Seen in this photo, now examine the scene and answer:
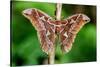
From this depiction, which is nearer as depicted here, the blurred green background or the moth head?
the blurred green background

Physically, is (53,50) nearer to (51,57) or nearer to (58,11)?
(51,57)

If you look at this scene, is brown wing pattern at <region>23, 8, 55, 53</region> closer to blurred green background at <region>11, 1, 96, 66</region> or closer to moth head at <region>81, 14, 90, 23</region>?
blurred green background at <region>11, 1, 96, 66</region>

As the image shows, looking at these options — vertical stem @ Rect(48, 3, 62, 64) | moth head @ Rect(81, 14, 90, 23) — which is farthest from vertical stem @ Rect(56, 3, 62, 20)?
moth head @ Rect(81, 14, 90, 23)

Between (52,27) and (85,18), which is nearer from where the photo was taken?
(52,27)

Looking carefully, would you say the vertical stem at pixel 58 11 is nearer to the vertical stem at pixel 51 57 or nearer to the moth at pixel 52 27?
the moth at pixel 52 27

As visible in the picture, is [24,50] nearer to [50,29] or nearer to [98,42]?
[50,29]

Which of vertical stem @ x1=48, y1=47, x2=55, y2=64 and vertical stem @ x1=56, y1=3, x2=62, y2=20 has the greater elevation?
vertical stem @ x1=56, y1=3, x2=62, y2=20

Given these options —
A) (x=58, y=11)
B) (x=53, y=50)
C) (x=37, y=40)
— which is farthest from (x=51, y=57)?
(x=58, y=11)
